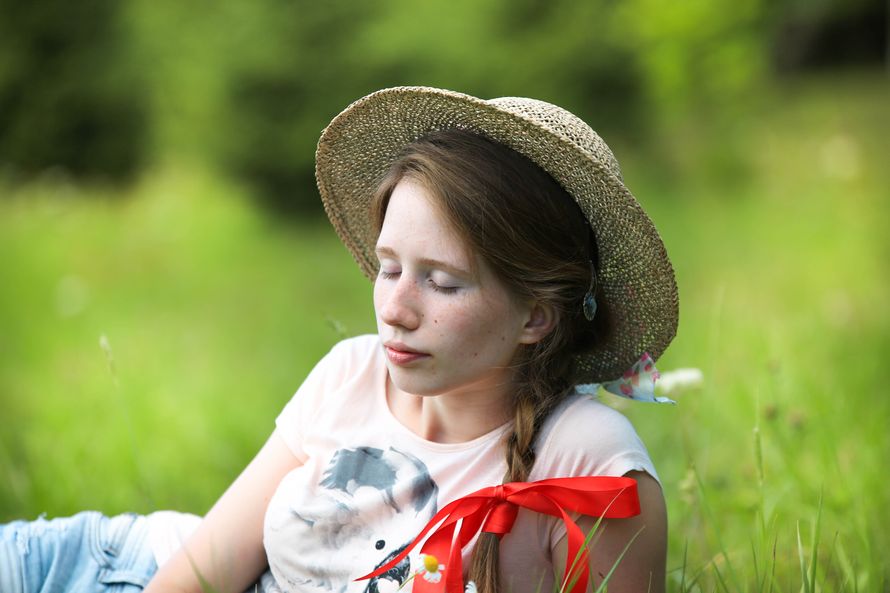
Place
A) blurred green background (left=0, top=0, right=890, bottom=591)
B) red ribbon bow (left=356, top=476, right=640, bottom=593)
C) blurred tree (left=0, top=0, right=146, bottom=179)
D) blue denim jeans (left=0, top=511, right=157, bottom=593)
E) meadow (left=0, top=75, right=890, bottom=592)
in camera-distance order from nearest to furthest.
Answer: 1. red ribbon bow (left=356, top=476, right=640, bottom=593)
2. blue denim jeans (left=0, top=511, right=157, bottom=593)
3. meadow (left=0, top=75, right=890, bottom=592)
4. blurred green background (left=0, top=0, right=890, bottom=591)
5. blurred tree (left=0, top=0, right=146, bottom=179)

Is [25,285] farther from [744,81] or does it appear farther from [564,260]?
[744,81]

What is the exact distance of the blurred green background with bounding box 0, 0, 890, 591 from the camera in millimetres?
3719

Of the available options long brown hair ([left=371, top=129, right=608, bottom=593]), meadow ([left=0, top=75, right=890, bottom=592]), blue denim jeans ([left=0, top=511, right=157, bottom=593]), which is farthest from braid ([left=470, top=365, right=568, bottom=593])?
blue denim jeans ([left=0, top=511, right=157, bottom=593])

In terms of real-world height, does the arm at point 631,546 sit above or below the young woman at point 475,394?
below

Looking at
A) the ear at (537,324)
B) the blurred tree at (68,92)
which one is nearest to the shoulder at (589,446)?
the ear at (537,324)

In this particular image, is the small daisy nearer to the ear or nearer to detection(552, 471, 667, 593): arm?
detection(552, 471, 667, 593): arm

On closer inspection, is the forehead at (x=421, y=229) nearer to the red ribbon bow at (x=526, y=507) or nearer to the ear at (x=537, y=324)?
the ear at (x=537, y=324)

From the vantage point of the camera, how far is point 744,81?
1079cm

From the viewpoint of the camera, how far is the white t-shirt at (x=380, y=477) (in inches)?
68.7

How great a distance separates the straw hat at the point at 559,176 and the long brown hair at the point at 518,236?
3 centimetres

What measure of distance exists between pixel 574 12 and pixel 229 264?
11.8 feet

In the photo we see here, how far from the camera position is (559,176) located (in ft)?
5.82

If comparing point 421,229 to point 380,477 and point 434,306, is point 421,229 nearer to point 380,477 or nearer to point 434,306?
point 434,306

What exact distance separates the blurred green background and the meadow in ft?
0.08
